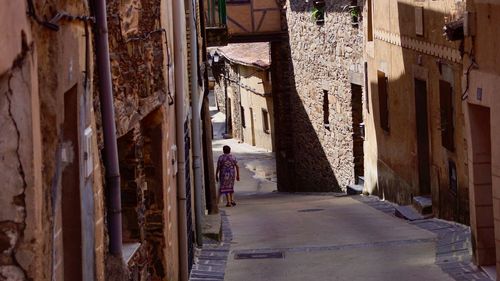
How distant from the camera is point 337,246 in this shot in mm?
13805

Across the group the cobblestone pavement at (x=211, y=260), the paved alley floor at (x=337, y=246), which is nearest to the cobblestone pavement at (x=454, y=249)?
the paved alley floor at (x=337, y=246)

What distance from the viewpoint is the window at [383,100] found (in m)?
19.4

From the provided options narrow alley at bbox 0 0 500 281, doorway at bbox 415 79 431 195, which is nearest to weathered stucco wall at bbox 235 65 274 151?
narrow alley at bbox 0 0 500 281

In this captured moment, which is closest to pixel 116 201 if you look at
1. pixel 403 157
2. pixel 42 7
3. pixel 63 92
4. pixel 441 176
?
pixel 63 92

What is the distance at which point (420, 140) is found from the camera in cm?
1666

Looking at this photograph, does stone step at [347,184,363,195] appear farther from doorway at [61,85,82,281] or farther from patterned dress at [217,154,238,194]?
doorway at [61,85,82,281]

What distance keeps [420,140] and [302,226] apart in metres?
2.22

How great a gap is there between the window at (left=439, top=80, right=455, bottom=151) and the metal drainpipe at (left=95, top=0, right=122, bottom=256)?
26.0 feet

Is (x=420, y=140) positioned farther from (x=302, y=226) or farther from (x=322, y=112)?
(x=322, y=112)

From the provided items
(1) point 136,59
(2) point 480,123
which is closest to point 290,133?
(2) point 480,123

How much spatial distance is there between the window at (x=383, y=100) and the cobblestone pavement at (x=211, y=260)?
5.10 metres

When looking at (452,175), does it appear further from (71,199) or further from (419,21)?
(71,199)

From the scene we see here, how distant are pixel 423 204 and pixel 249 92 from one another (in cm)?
2094

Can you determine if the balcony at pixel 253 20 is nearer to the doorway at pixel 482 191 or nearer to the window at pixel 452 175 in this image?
the window at pixel 452 175
